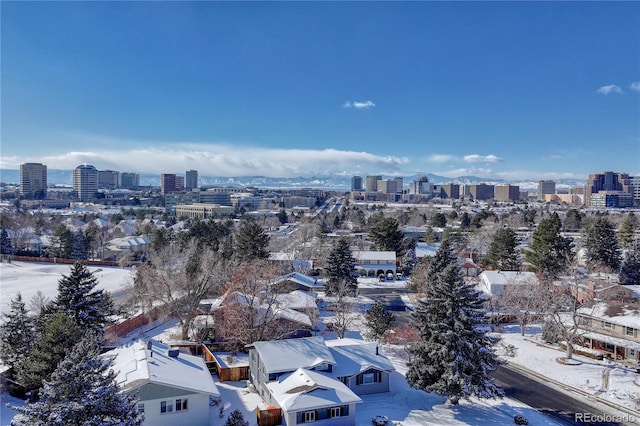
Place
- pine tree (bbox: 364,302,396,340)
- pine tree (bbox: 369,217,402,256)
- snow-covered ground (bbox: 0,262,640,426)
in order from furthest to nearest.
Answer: pine tree (bbox: 369,217,402,256) < pine tree (bbox: 364,302,396,340) < snow-covered ground (bbox: 0,262,640,426)

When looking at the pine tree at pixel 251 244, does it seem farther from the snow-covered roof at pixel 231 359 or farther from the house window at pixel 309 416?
the house window at pixel 309 416

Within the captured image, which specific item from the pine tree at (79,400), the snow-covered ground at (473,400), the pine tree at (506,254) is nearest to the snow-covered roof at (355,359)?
the snow-covered ground at (473,400)

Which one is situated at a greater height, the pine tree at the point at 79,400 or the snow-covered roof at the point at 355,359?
the pine tree at the point at 79,400

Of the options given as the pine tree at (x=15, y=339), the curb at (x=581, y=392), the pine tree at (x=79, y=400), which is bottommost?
the curb at (x=581, y=392)

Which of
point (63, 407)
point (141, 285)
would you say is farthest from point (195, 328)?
point (63, 407)

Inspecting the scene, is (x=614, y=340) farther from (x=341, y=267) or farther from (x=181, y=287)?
(x=181, y=287)

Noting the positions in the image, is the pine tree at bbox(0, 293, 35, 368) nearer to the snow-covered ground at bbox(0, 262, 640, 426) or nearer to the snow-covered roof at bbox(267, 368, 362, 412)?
the snow-covered ground at bbox(0, 262, 640, 426)

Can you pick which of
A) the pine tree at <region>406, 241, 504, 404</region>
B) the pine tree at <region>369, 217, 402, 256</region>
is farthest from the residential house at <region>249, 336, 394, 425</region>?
the pine tree at <region>369, 217, 402, 256</region>
